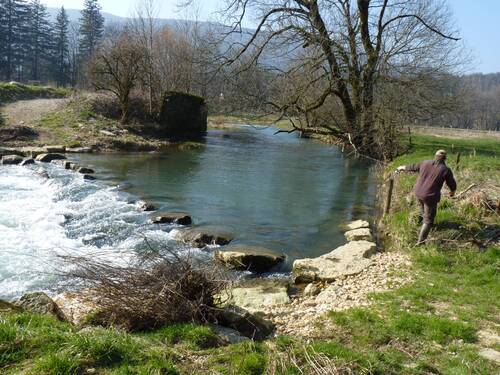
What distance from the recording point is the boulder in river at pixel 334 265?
905 cm

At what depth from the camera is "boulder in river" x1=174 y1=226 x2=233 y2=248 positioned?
37.3 feet

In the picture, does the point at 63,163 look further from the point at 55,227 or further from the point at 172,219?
the point at 172,219

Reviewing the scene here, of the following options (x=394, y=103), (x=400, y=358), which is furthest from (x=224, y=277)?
(x=394, y=103)

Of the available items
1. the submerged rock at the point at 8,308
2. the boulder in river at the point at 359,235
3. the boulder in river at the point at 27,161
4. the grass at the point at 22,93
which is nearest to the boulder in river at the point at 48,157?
the boulder in river at the point at 27,161

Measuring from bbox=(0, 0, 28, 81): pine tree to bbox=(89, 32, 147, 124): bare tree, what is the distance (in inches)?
1788

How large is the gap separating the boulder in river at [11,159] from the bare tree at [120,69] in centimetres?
1103

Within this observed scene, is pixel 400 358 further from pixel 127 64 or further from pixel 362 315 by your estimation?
pixel 127 64

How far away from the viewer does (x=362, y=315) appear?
6.48m

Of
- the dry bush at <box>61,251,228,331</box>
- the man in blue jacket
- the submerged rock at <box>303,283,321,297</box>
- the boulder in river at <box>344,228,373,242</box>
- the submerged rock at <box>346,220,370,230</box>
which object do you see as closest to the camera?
the dry bush at <box>61,251,228,331</box>

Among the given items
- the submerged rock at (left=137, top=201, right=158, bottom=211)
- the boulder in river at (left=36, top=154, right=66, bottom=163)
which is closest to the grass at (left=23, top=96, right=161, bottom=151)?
the boulder in river at (left=36, top=154, right=66, bottom=163)

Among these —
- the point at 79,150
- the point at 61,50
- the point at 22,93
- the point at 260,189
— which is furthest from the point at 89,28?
the point at 260,189

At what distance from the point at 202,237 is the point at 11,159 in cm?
1349

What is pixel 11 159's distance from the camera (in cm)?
2033

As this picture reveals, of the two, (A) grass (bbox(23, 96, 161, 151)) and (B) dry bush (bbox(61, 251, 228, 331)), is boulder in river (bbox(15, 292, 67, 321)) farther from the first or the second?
(A) grass (bbox(23, 96, 161, 151))
